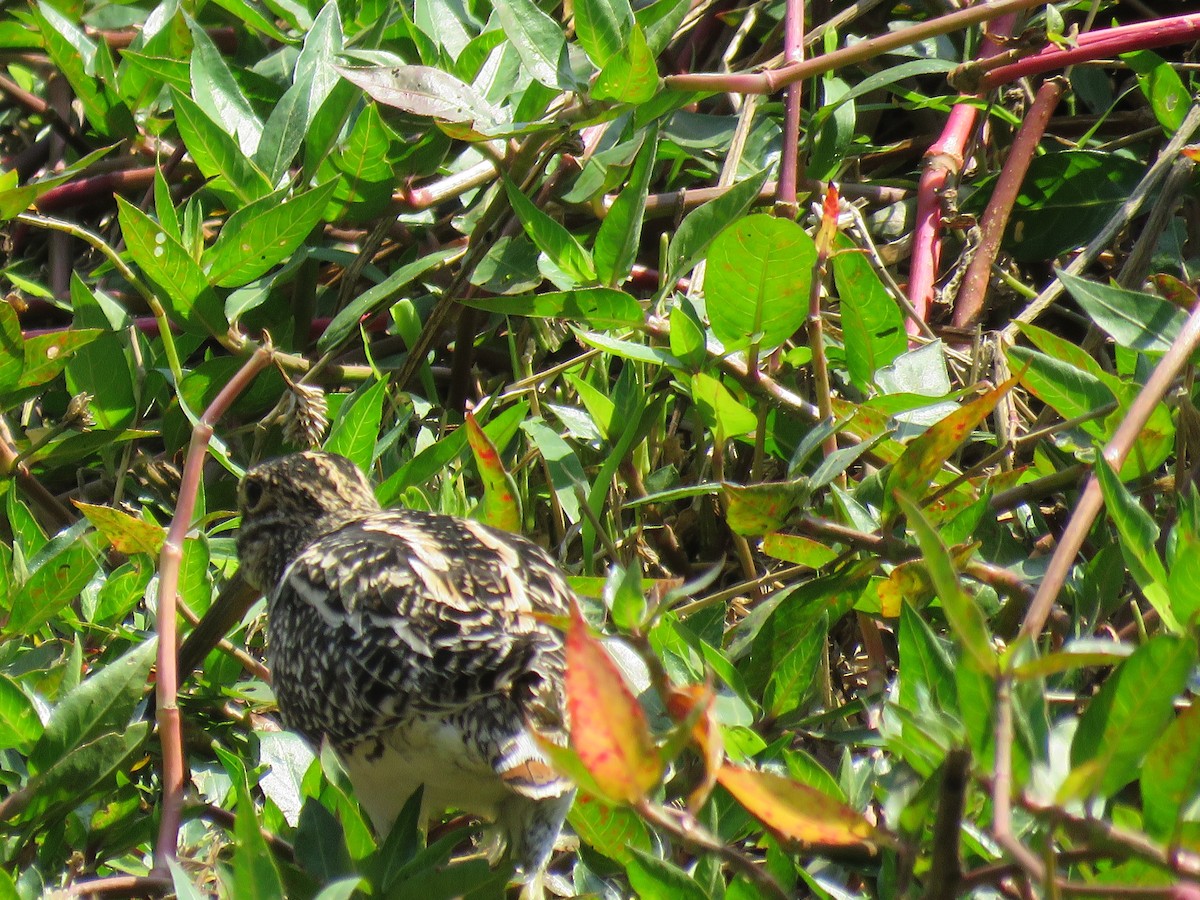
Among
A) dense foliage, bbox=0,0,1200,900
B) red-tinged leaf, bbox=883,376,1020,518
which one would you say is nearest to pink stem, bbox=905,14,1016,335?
dense foliage, bbox=0,0,1200,900

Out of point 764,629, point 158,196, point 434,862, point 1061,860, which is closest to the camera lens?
point 1061,860

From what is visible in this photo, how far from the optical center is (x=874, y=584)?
2.38m

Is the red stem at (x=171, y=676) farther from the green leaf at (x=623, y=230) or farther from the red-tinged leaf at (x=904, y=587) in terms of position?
the red-tinged leaf at (x=904, y=587)

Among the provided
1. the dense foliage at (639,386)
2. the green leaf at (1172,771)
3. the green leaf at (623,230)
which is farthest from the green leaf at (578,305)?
the green leaf at (1172,771)

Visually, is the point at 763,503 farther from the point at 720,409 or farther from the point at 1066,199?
the point at 1066,199

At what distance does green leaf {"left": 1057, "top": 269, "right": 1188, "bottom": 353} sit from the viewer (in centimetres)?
230

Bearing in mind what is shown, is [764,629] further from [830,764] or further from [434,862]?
[434,862]

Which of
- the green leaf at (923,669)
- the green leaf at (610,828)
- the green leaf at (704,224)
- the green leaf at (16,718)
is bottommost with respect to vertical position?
the green leaf at (610,828)

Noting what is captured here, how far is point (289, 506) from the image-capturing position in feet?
10.1

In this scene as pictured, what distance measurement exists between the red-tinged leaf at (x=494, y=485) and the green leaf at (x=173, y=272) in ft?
2.19

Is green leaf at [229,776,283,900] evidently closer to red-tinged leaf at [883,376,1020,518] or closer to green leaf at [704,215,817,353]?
red-tinged leaf at [883,376,1020,518]

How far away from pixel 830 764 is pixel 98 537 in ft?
4.91

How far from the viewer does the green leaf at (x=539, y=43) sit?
8.33 feet

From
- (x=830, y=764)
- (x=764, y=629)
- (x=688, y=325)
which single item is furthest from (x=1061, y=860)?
(x=688, y=325)
